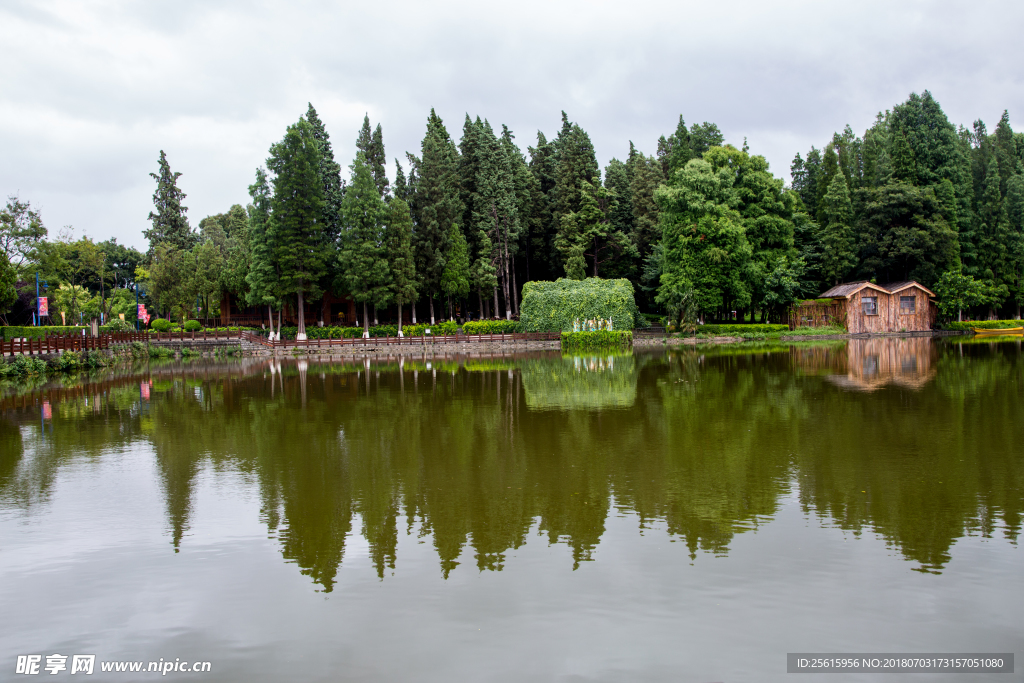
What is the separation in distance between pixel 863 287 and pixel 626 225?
20513 mm

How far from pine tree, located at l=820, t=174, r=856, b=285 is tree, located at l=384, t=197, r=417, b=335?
33.1 m

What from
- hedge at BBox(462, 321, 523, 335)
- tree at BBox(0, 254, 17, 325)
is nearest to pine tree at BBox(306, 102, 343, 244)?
hedge at BBox(462, 321, 523, 335)

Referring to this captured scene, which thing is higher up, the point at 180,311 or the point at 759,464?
the point at 180,311

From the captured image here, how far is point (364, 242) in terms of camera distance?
5178 centimetres

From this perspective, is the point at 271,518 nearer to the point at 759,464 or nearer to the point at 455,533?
the point at 455,533

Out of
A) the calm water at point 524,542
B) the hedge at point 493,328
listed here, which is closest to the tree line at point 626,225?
the hedge at point 493,328

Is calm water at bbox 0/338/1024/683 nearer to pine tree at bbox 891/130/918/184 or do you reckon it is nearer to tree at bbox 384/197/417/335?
tree at bbox 384/197/417/335

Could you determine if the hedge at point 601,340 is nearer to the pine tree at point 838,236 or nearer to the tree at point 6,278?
the pine tree at point 838,236

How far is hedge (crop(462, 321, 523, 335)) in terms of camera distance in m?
52.2

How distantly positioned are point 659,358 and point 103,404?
2441cm

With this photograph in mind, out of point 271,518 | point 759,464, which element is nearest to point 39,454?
point 271,518

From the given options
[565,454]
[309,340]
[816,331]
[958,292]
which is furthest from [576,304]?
[565,454]

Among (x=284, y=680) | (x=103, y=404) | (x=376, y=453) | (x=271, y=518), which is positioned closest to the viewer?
(x=284, y=680)

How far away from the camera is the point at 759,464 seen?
10.3m
